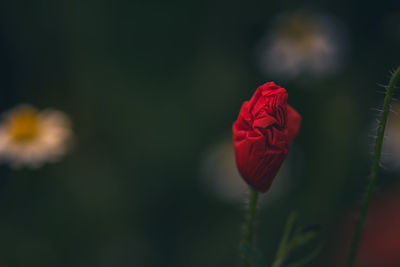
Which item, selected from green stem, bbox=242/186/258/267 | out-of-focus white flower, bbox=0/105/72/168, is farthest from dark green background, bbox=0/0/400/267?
green stem, bbox=242/186/258/267

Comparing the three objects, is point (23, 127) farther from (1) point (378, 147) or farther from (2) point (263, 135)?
(1) point (378, 147)

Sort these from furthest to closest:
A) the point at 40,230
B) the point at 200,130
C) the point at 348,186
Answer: the point at 200,130
the point at 348,186
the point at 40,230

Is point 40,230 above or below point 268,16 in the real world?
below

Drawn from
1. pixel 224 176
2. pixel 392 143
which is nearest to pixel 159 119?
pixel 224 176

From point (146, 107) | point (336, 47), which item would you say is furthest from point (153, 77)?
point (336, 47)

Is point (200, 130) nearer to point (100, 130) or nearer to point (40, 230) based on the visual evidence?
point (100, 130)

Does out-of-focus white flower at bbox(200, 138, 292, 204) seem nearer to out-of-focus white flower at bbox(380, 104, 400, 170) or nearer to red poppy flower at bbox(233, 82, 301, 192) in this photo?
out-of-focus white flower at bbox(380, 104, 400, 170)
